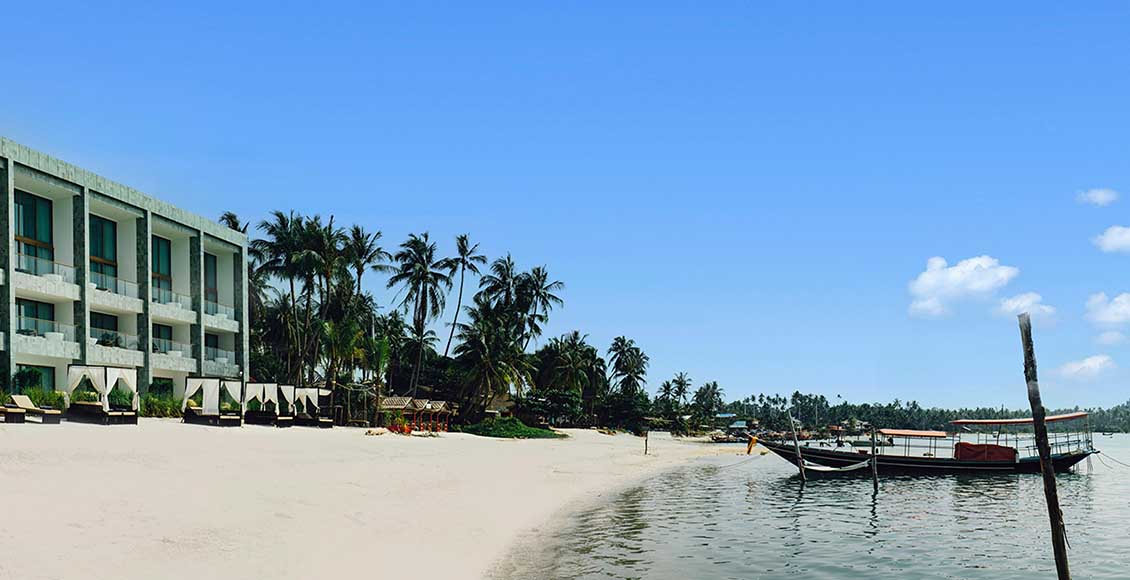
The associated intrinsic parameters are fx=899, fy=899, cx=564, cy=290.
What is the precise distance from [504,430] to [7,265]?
1438 inches

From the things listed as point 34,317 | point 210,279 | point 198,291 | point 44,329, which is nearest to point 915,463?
point 198,291

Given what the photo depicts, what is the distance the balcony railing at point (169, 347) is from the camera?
47000mm

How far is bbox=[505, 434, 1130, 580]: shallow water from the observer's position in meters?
19.3

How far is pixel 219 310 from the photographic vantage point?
5359cm

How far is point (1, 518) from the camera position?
11898mm

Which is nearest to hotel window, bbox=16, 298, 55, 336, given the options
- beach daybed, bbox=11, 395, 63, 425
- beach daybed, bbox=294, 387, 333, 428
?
beach daybed, bbox=294, 387, 333, 428

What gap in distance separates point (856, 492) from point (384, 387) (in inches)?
2142

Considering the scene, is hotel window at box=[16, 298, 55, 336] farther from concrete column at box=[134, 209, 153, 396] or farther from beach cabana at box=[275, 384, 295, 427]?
beach cabana at box=[275, 384, 295, 427]

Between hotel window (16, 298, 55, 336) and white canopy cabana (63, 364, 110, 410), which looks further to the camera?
hotel window (16, 298, 55, 336)

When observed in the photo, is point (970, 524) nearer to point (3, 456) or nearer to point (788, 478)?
point (788, 478)

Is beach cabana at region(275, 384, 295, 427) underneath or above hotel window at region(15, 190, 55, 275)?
underneath

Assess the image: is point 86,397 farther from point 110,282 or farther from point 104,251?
point 104,251

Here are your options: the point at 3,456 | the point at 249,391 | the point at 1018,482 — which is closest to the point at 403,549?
the point at 3,456

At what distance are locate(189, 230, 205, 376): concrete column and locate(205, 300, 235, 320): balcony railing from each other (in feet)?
4.03
